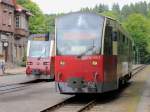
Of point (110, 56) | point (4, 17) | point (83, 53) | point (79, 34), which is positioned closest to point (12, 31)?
point (4, 17)

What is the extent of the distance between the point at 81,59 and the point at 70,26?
1.47 meters

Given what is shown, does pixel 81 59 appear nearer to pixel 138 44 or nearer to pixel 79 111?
pixel 79 111

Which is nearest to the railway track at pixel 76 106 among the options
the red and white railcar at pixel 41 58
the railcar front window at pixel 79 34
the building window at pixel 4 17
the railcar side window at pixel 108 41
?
the railcar front window at pixel 79 34

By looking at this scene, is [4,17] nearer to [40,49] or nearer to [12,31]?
[12,31]

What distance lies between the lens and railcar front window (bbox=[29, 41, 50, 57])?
36.6m

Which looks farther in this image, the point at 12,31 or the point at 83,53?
the point at 12,31

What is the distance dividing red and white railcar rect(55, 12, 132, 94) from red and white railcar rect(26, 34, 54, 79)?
15149 mm

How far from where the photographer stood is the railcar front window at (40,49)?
36.6 metres

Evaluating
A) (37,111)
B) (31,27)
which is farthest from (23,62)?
(37,111)

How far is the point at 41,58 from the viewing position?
36438 mm

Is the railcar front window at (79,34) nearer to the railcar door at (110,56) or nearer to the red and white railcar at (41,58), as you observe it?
the railcar door at (110,56)

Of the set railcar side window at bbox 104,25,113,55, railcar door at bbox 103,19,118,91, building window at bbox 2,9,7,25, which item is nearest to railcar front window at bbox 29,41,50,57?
railcar door at bbox 103,19,118,91

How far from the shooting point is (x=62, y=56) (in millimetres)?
20641

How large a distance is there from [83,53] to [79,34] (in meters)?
0.80
